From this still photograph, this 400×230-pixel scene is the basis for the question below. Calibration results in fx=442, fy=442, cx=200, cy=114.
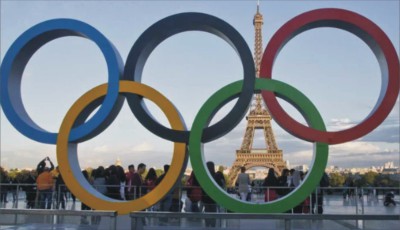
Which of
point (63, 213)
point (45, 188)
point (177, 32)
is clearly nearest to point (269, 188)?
point (177, 32)

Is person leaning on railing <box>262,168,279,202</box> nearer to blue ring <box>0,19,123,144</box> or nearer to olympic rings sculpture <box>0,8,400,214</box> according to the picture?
olympic rings sculpture <box>0,8,400,214</box>

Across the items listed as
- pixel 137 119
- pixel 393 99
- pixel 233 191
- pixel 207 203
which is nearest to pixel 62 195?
pixel 137 119

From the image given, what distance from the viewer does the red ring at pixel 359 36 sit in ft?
36.5

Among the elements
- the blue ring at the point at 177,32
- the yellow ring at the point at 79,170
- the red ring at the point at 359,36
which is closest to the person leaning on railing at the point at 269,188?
the red ring at the point at 359,36

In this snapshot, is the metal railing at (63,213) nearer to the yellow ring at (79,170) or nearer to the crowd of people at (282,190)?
the yellow ring at (79,170)

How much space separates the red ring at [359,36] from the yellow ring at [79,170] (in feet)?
8.46

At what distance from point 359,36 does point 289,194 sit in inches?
186

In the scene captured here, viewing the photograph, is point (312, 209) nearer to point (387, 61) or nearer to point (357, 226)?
point (357, 226)

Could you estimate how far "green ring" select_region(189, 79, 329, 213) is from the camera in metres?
10.8

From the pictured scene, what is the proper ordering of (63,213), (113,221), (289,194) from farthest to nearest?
(289,194) → (63,213) → (113,221)

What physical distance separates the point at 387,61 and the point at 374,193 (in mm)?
5750

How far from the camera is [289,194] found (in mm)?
10891

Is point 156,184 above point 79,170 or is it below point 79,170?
below

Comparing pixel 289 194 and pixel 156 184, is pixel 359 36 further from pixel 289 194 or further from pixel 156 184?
pixel 156 184
